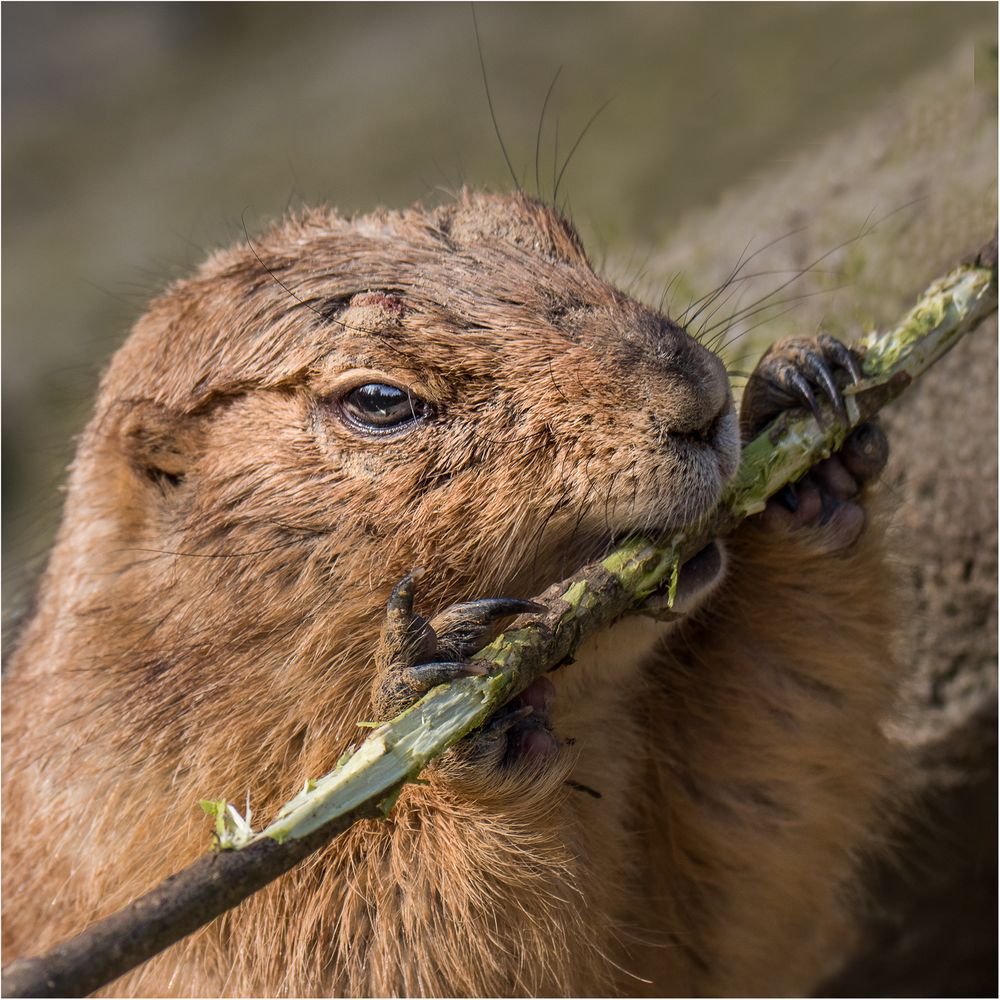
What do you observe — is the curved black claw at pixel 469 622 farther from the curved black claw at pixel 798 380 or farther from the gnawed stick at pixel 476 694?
the curved black claw at pixel 798 380

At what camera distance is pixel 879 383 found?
143 inches

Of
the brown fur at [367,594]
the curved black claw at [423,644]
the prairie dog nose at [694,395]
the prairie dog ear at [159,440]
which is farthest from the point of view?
the prairie dog ear at [159,440]

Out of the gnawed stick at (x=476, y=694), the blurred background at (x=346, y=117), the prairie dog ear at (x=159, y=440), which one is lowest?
the gnawed stick at (x=476, y=694)

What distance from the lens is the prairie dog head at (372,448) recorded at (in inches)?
118

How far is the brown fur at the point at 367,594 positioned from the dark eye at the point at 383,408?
0.17 ft

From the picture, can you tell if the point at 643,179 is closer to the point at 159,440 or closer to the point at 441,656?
the point at 159,440

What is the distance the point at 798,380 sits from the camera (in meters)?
3.54

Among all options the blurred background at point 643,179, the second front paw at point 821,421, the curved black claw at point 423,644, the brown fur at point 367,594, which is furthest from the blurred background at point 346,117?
the curved black claw at point 423,644

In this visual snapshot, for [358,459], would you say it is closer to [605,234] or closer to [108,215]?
[605,234]

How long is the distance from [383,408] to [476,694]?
0.84m

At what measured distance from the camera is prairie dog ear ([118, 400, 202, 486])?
138 inches

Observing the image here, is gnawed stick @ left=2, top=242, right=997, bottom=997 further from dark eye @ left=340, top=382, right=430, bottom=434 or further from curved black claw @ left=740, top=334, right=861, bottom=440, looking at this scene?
dark eye @ left=340, top=382, right=430, bottom=434

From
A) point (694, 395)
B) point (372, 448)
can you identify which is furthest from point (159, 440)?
point (694, 395)

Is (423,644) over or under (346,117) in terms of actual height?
under
